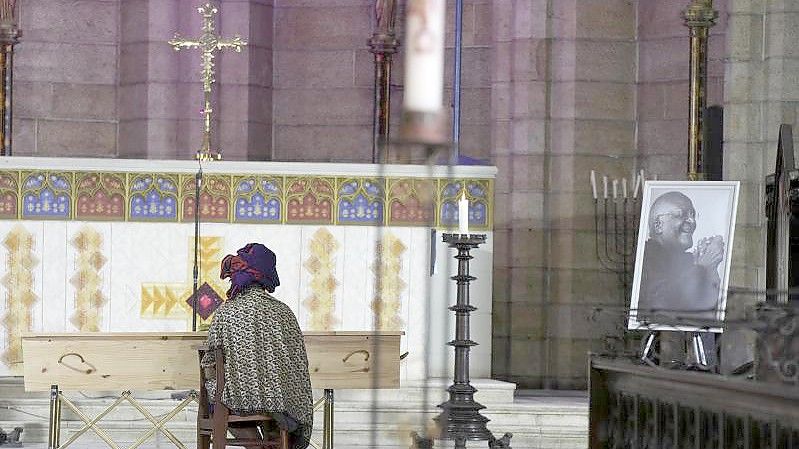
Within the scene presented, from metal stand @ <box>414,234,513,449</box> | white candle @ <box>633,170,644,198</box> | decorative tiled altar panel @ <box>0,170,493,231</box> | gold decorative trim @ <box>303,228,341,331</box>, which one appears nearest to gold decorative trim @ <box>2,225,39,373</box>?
decorative tiled altar panel @ <box>0,170,493,231</box>

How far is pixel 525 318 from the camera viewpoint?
446 inches

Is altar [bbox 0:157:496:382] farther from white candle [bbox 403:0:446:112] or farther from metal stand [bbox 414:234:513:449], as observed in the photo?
white candle [bbox 403:0:446:112]

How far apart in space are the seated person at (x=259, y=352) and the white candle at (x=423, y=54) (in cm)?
434

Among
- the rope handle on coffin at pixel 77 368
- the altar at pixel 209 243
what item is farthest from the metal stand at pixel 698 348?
the rope handle on coffin at pixel 77 368

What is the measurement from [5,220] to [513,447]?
10.8ft

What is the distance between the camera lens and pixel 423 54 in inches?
104

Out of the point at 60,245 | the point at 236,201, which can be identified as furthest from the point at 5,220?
the point at 236,201

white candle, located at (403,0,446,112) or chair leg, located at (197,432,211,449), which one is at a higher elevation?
white candle, located at (403,0,446,112)

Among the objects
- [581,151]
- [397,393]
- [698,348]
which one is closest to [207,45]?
[581,151]

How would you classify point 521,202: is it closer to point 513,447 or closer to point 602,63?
point 602,63

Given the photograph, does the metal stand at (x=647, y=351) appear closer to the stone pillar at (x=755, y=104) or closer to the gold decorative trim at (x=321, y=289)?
the stone pillar at (x=755, y=104)

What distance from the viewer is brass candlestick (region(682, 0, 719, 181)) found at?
34.8ft

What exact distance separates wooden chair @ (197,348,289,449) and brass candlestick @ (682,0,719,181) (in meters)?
4.48

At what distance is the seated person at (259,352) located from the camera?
6898mm
